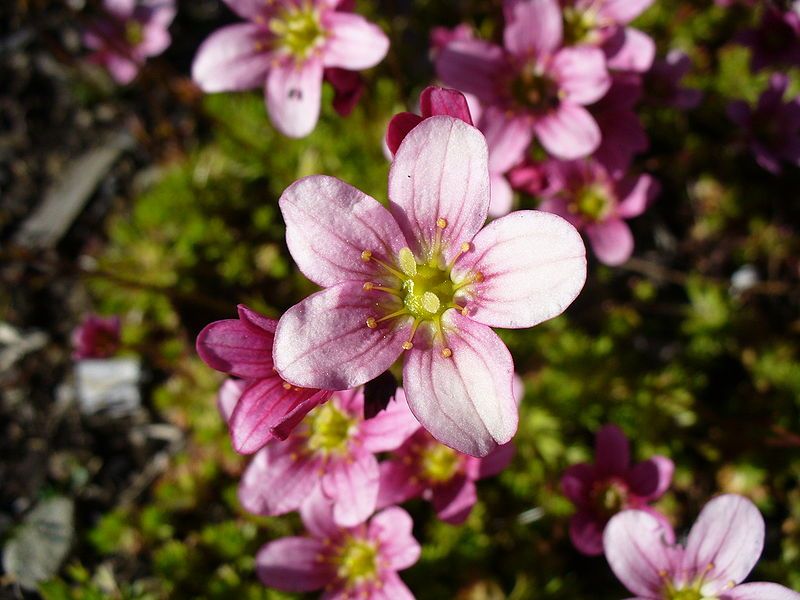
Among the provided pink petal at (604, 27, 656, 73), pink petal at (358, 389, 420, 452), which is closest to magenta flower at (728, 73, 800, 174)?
pink petal at (604, 27, 656, 73)

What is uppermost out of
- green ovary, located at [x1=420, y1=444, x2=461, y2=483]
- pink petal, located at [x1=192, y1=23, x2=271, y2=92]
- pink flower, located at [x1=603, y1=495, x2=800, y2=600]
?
pink petal, located at [x1=192, y1=23, x2=271, y2=92]

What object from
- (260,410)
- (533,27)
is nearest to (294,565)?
(260,410)

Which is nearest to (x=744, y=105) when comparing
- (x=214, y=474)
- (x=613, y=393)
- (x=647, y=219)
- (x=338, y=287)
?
(x=647, y=219)

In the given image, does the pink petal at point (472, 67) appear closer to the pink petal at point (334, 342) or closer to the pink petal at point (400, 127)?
the pink petal at point (400, 127)

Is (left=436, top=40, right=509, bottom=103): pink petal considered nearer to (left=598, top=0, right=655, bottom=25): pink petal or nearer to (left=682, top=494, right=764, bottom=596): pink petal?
(left=598, top=0, right=655, bottom=25): pink petal

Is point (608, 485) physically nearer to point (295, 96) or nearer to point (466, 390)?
point (466, 390)

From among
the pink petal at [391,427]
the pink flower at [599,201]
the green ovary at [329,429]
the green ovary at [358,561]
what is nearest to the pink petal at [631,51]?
the pink flower at [599,201]
